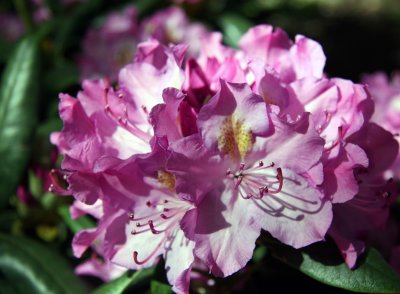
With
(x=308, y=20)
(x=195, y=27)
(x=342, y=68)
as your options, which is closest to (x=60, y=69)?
(x=195, y=27)

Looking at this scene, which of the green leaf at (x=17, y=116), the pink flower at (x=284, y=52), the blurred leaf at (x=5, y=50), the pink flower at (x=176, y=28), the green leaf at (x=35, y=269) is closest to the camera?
the pink flower at (x=284, y=52)

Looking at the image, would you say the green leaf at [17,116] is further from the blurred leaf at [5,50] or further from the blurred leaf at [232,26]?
the blurred leaf at [232,26]

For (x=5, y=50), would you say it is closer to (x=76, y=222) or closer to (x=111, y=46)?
(x=111, y=46)

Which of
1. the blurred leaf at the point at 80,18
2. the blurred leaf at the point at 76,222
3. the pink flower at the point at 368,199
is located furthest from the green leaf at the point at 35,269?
the blurred leaf at the point at 80,18

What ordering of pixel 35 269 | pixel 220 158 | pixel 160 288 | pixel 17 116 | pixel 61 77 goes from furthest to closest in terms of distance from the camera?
pixel 61 77 < pixel 17 116 < pixel 35 269 < pixel 160 288 < pixel 220 158

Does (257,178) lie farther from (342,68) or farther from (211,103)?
(342,68)

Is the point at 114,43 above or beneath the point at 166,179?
beneath

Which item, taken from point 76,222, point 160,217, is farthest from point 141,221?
point 76,222
